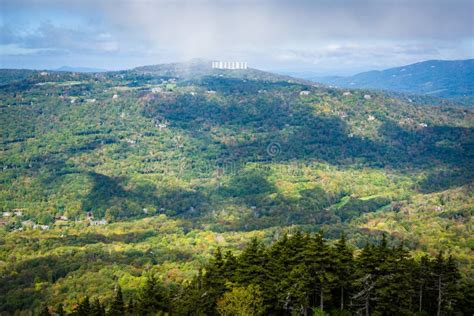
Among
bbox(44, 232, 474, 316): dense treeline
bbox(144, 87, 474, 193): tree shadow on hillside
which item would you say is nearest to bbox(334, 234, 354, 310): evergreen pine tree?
bbox(44, 232, 474, 316): dense treeline

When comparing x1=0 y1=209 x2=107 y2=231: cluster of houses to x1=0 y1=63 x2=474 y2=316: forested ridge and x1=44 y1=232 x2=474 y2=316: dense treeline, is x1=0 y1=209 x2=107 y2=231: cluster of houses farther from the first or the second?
x1=44 y1=232 x2=474 y2=316: dense treeline

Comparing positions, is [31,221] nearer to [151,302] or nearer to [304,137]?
[151,302]

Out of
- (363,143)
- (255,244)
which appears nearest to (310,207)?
(363,143)

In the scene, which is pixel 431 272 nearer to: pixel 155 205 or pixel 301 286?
pixel 301 286

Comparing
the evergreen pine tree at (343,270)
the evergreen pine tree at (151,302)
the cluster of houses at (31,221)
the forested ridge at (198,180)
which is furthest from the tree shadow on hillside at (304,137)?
the evergreen pine tree at (151,302)

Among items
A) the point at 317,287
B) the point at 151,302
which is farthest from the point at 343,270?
the point at 151,302

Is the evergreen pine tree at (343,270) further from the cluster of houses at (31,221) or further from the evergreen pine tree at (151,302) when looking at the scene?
the cluster of houses at (31,221)
